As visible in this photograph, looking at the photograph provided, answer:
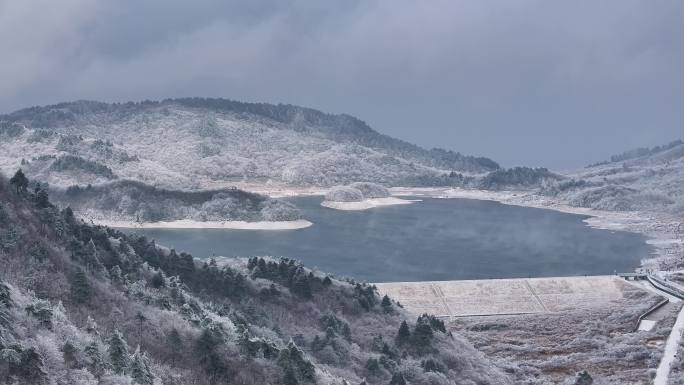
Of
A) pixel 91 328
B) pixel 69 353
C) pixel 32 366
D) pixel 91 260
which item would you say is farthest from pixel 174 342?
pixel 91 260

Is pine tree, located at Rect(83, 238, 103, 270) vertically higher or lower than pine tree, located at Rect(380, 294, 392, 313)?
higher

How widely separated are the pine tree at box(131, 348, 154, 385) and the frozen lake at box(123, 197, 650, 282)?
9468 cm

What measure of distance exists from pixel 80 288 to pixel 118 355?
1436cm

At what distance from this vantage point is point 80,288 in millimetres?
49906

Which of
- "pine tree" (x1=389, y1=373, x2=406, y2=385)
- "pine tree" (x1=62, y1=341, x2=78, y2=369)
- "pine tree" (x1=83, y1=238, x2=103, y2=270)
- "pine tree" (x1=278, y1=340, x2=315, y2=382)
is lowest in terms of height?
"pine tree" (x1=389, y1=373, x2=406, y2=385)

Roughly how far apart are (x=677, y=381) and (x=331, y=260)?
83374mm

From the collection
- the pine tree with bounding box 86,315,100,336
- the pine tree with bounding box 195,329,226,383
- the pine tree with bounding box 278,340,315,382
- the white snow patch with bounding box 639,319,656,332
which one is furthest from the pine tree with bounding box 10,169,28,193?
the white snow patch with bounding box 639,319,656,332

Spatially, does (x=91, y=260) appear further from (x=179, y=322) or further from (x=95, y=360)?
(x=95, y=360)

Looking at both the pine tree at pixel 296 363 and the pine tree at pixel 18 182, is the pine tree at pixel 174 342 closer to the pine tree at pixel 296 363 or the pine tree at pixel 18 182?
the pine tree at pixel 296 363

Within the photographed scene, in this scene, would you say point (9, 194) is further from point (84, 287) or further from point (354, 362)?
point (354, 362)

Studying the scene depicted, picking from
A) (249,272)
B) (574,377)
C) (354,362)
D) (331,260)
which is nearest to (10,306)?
(354,362)

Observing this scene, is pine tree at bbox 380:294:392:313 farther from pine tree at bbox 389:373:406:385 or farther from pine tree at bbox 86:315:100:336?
pine tree at bbox 86:315:100:336

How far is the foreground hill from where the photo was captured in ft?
119

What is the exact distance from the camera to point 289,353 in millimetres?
49438
